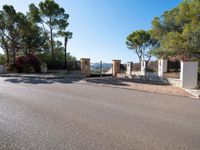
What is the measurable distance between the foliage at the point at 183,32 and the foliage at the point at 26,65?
15.0m

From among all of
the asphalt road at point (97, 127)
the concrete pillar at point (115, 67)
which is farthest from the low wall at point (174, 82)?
the concrete pillar at point (115, 67)

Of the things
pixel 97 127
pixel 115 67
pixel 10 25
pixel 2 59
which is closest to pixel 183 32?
pixel 115 67

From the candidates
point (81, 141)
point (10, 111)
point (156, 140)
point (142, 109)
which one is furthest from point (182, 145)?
point (10, 111)

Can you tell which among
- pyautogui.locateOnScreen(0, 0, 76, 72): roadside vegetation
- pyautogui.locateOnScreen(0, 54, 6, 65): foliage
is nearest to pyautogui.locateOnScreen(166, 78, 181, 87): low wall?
pyautogui.locateOnScreen(0, 0, 76, 72): roadside vegetation

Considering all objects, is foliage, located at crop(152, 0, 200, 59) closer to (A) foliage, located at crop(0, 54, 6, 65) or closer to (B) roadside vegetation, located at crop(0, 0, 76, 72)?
(B) roadside vegetation, located at crop(0, 0, 76, 72)

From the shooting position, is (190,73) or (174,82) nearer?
(190,73)

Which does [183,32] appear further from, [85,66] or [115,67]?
[85,66]

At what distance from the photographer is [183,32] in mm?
12102

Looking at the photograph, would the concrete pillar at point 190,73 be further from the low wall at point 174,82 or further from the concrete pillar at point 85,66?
the concrete pillar at point 85,66

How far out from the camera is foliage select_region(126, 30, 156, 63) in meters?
35.5

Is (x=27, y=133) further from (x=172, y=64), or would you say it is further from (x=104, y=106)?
(x=172, y=64)

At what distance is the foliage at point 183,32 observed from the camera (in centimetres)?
1177

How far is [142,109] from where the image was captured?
20.4 feet

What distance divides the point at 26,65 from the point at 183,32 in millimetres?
18322
